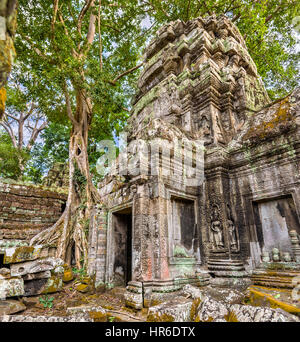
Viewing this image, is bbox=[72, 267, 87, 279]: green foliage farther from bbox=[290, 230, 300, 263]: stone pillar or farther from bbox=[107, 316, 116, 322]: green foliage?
bbox=[290, 230, 300, 263]: stone pillar

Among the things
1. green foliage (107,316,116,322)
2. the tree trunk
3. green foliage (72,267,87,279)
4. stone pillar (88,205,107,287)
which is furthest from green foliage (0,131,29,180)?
green foliage (107,316,116,322)

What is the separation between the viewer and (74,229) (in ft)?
22.9

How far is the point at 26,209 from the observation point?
7832 millimetres

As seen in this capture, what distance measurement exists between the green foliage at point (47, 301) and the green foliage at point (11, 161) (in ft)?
40.6

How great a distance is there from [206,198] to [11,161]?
Answer: 548 inches

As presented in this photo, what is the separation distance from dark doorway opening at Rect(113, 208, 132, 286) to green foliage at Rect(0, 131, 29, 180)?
1199 cm

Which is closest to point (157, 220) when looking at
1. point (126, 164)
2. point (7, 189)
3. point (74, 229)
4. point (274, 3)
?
point (126, 164)

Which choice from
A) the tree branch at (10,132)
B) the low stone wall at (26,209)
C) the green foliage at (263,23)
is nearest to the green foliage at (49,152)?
the tree branch at (10,132)

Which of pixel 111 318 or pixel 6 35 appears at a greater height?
pixel 6 35

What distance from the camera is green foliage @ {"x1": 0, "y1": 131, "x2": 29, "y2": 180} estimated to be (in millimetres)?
13938

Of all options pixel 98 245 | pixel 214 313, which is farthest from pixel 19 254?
pixel 214 313

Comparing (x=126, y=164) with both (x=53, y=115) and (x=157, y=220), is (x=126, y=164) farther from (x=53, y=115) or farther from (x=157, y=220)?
(x=53, y=115)

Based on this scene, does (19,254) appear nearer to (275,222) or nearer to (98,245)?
(98,245)

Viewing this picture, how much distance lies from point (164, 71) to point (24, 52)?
18.1ft
